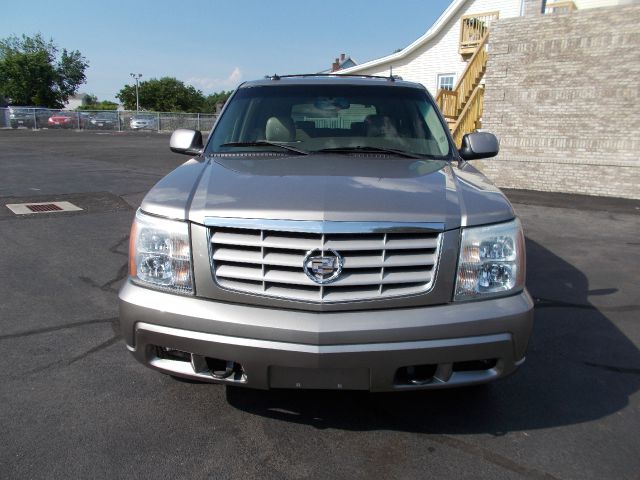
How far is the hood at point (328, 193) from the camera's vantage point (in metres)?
2.51

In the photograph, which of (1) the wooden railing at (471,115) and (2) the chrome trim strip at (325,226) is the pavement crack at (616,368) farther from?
(1) the wooden railing at (471,115)

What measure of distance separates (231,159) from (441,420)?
1991 millimetres

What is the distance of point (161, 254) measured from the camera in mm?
2645

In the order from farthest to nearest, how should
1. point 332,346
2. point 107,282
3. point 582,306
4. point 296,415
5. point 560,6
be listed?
1. point 560,6
2. point 107,282
3. point 582,306
4. point 296,415
5. point 332,346

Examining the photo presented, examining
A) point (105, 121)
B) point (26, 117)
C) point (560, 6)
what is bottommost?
point (105, 121)

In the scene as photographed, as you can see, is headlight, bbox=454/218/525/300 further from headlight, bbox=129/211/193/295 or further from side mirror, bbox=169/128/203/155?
side mirror, bbox=169/128/203/155

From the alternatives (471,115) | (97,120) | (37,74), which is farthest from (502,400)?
(37,74)

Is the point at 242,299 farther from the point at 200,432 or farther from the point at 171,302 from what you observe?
the point at 200,432

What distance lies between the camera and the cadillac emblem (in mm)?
2451

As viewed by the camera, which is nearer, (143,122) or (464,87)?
(464,87)

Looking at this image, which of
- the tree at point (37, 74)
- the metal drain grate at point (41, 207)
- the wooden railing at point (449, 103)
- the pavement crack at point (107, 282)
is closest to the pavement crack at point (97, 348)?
the pavement crack at point (107, 282)

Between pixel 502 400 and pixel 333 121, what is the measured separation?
2.23 m

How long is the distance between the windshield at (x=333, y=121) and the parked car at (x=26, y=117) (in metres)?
39.9

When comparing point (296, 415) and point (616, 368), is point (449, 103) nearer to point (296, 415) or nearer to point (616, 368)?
point (616, 368)
